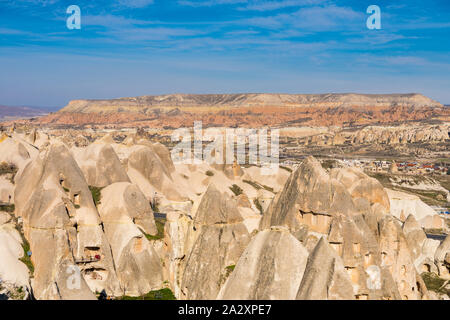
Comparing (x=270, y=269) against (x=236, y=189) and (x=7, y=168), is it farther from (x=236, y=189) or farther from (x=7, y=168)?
(x=236, y=189)

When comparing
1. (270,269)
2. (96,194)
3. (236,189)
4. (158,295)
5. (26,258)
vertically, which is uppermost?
(270,269)

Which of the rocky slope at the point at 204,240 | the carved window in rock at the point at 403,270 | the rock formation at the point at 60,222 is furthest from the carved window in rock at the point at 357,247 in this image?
the rock formation at the point at 60,222

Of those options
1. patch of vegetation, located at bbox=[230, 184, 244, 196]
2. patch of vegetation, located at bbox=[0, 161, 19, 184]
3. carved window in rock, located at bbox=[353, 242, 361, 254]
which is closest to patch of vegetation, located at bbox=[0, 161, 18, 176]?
patch of vegetation, located at bbox=[0, 161, 19, 184]

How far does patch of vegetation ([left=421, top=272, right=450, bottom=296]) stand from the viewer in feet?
72.4

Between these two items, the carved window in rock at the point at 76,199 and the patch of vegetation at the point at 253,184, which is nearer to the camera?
the carved window in rock at the point at 76,199

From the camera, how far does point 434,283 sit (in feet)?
76.0

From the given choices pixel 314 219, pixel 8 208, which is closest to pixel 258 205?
pixel 8 208

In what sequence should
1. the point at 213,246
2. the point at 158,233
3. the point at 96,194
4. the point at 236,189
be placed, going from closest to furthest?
the point at 213,246 < the point at 158,233 < the point at 96,194 < the point at 236,189

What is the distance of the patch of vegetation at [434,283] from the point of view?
2205 cm

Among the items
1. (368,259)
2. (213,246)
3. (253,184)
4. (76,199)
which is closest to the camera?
(368,259)

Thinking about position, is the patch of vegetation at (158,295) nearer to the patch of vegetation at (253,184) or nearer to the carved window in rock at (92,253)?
the carved window in rock at (92,253)

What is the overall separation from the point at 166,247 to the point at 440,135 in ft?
600

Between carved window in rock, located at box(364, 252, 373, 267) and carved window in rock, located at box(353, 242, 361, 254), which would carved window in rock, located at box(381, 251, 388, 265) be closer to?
carved window in rock, located at box(364, 252, 373, 267)

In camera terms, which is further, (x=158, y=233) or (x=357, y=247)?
(x=158, y=233)
